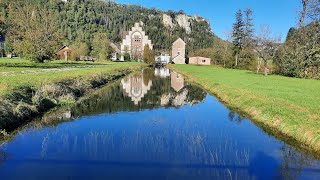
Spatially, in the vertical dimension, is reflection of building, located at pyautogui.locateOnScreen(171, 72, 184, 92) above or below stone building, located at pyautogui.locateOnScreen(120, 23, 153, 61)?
below

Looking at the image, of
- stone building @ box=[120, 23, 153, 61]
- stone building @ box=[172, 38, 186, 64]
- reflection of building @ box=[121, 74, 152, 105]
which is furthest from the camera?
stone building @ box=[120, 23, 153, 61]

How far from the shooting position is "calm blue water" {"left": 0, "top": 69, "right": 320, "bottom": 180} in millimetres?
9867

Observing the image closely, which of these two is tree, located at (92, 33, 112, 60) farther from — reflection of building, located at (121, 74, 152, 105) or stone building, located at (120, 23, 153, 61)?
reflection of building, located at (121, 74, 152, 105)

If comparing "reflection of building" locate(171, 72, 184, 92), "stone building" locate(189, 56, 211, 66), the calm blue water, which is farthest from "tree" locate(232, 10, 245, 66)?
the calm blue water

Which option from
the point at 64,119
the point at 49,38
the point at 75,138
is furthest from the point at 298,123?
the point at 49,38

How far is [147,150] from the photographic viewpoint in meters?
12.1

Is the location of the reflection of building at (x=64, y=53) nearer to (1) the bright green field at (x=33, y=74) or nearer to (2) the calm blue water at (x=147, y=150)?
(1) the bright green field at (x=33, y=74)

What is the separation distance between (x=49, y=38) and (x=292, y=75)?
1981 inches

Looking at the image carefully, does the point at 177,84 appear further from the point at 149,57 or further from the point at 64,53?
the point at 64,53

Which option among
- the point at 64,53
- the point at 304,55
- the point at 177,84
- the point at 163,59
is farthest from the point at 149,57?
the point at 177,84

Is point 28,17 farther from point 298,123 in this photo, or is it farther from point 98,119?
point 298,123

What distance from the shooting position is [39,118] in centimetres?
1789

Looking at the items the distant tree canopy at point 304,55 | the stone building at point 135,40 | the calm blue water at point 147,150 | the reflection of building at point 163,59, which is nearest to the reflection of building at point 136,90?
the calm blue water at point 147,150

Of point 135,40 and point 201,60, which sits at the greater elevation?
point 135,40
